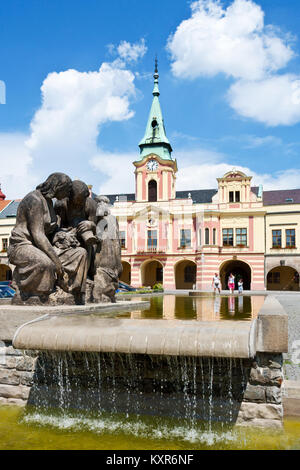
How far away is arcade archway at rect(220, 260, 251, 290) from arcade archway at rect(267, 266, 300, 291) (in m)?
2.42

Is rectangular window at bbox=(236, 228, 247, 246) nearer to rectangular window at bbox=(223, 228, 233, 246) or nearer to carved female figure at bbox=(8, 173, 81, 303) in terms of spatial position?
rectangular window at bbox=(223, 228, 233, 246)

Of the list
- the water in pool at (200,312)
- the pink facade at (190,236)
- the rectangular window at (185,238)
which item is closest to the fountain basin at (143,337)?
the water in pool at (200,312)

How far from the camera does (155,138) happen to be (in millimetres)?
49375

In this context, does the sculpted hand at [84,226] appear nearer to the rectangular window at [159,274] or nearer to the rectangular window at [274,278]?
the rectangular window at [274,278]

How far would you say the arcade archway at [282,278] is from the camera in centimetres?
4291

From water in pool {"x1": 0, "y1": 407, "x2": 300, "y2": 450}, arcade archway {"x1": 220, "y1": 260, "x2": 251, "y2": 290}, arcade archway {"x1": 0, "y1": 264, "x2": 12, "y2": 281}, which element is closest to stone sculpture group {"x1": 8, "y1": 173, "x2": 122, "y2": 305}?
water in pool {"x1": 0, "y1": 407, "x2": 300, "y2": 450}

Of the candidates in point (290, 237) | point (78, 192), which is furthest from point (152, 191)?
point (78, 192)

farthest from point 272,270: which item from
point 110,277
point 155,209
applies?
point 110,277

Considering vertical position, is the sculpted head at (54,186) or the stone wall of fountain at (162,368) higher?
the sculpted head at (54,186)

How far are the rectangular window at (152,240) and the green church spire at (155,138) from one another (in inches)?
365

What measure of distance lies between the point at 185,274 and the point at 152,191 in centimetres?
1070

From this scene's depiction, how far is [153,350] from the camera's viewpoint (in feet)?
13.1

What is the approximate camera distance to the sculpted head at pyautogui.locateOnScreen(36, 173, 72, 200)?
638 cm

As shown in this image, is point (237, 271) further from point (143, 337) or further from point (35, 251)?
point (143, 337)
